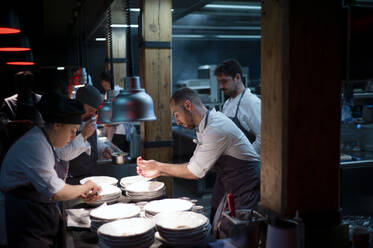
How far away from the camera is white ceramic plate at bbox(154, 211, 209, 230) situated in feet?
6.60

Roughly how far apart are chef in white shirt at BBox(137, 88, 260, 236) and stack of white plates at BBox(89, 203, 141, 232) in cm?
64

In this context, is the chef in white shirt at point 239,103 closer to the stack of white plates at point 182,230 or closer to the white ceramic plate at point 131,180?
the white ceramic plate at point 131,180

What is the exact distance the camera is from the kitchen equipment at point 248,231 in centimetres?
178

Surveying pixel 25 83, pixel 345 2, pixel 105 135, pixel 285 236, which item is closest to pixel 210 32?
pixel 105 135

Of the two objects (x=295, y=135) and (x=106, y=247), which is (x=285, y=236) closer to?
(x=295, y=135)

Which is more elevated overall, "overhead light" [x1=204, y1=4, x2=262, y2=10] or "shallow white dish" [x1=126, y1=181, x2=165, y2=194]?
"overhead light" [x1=204, y1=4, x2=262, y2=10]

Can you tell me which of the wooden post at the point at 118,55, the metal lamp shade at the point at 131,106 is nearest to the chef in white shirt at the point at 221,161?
the metal lamp shade at the point at 131,106

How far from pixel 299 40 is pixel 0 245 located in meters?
4.26

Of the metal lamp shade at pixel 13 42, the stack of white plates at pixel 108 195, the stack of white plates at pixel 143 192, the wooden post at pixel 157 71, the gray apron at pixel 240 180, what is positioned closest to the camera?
the stack of white plates at pixel 108 195

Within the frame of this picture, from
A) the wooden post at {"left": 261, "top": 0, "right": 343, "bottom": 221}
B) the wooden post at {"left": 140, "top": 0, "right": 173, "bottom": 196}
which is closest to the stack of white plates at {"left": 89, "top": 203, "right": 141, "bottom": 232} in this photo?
the wooden post at {"left": 261, "top": 0, "right": 343, "bottom": 221}

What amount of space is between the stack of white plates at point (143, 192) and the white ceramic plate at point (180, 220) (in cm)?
59

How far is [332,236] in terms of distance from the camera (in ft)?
6.14

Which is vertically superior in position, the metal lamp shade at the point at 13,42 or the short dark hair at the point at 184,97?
the metal lamp shade at the point at 13,42

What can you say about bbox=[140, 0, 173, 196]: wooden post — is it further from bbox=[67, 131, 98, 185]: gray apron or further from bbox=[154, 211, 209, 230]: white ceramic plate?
bbox=[154, 211, 209, 230]: white ceramic plate
